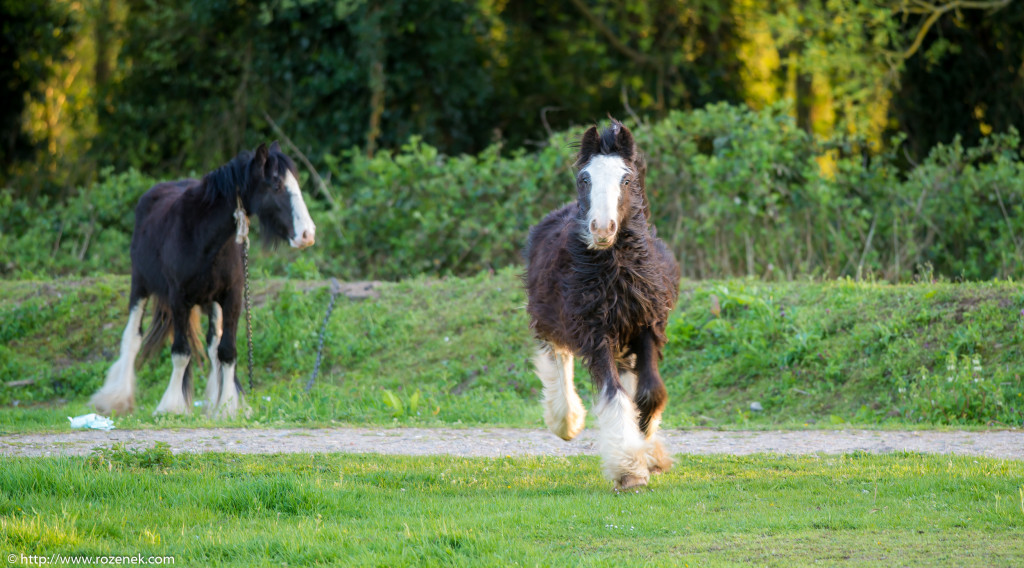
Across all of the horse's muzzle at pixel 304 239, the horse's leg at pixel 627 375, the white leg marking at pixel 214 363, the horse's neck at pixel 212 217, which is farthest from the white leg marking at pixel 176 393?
the horse's leg at pixel 627 375

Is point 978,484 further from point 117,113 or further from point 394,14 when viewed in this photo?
point 117,113

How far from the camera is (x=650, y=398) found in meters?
6.67

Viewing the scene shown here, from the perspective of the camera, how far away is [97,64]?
86.9 feet

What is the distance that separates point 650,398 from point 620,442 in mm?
479

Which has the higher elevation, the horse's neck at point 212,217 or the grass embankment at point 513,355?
the horse's neck at point 212,217

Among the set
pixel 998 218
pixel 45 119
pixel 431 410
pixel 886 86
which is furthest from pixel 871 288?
pixel 45 119

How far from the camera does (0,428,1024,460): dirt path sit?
767 centimetres

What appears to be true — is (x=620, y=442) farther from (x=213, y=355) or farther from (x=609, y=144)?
(x=213, y=355)

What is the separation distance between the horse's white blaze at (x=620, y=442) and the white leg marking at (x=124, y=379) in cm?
635

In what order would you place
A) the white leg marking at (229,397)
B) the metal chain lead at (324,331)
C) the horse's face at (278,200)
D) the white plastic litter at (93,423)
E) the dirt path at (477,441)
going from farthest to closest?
the metal chain lead at (324,331) → the horse's face at (278,200) → the white leg marking at (229,397) → the white plastic litter at (93,423) → the dirt path at (477,441)

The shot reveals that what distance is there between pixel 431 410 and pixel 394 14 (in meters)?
12.1

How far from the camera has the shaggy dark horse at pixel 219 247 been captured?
1015cm

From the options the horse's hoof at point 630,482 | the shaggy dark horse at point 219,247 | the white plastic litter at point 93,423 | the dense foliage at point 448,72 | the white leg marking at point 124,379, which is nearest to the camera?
the horse's hoof at point 630,482

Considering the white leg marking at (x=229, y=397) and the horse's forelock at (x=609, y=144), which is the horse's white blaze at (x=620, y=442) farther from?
the white leg marking at (x=229, y=397)
